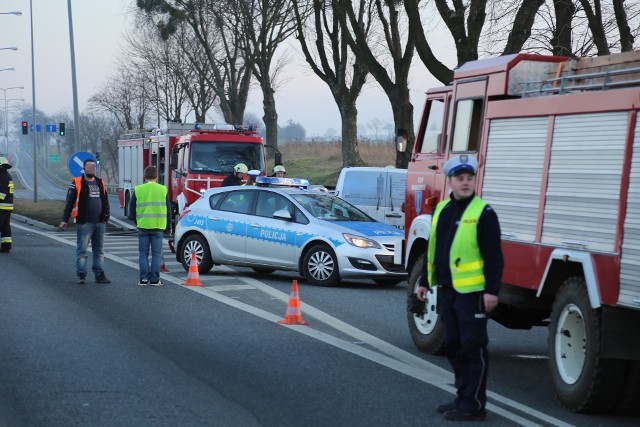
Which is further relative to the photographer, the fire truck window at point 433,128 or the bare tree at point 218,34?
the bare tree at point 218,34

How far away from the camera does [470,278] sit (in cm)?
761

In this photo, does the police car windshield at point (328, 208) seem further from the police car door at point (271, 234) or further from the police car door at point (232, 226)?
the police car door at point (232, 226)

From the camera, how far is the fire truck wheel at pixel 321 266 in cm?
1705

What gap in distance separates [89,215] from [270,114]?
3467 cm

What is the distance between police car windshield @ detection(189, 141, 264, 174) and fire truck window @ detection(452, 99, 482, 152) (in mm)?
17208

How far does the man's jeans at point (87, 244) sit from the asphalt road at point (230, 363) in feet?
2.20

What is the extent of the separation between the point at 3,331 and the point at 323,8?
2592 centimetres

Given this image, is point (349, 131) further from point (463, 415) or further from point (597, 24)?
point (463, 415)

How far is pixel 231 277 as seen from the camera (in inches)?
720

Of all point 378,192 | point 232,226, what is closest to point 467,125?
point 232,226

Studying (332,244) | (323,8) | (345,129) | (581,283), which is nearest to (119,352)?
(581,283)

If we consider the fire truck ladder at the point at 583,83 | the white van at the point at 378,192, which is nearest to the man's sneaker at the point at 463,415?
the fire truck ladder at the point at 583,83

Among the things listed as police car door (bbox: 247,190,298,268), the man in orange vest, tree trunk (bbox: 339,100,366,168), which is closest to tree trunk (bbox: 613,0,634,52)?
police car door (bbox: 247,190,298,268)

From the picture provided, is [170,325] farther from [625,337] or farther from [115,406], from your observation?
[625,337]
